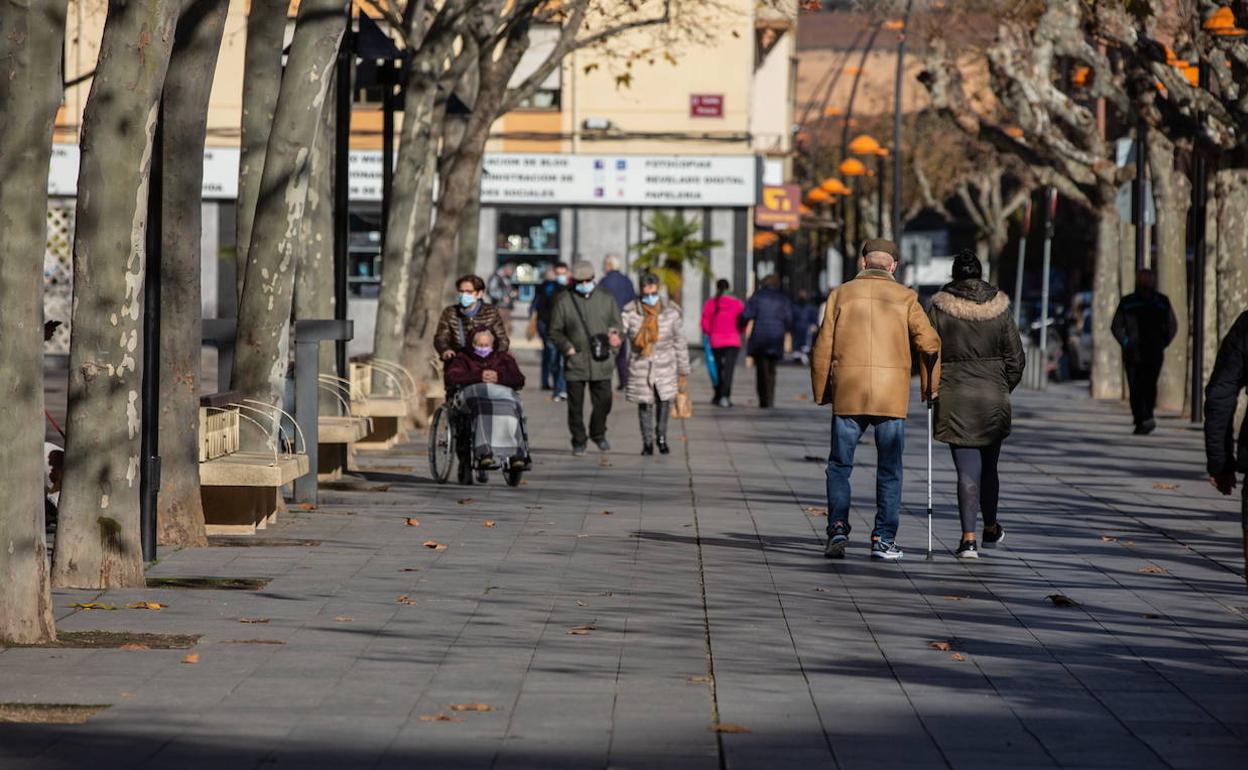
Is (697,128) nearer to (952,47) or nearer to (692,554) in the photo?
(952,47)

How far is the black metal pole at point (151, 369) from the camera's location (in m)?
Answer: 11.0

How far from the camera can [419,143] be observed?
20516mm

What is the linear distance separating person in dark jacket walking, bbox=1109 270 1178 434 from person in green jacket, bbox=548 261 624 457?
6220 mm

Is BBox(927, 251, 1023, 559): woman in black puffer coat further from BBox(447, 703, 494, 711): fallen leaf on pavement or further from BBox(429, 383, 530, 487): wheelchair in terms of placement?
BBox(447, 703, 494, 711): fallen leaf on pavement

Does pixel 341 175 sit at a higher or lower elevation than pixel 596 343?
higher

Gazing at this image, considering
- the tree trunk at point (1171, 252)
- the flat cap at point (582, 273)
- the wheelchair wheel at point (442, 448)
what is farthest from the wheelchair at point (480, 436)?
the tree trunk at point (1171, 252)

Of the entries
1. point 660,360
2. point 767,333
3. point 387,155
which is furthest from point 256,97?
point 767,333

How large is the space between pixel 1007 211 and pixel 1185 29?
41.6m

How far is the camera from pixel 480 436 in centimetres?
1647

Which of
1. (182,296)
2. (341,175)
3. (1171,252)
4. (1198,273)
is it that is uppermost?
(341,175)

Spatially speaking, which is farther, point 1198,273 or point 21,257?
point 1198,273

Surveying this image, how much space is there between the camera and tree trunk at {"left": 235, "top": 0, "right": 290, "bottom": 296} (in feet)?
44.1

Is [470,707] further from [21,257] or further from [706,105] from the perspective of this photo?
[706,105]

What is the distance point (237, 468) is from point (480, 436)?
3972mm
